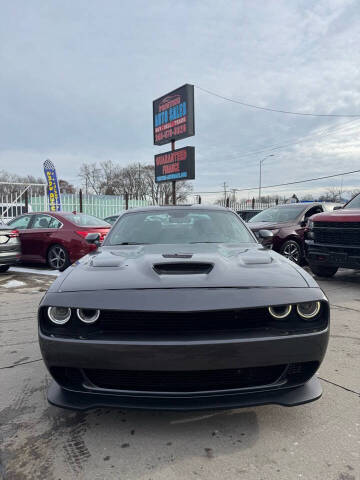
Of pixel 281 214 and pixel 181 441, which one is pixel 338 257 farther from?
pixel 181 441

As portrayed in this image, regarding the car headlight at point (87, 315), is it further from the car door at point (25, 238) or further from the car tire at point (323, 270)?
the car door at point (25, 238)

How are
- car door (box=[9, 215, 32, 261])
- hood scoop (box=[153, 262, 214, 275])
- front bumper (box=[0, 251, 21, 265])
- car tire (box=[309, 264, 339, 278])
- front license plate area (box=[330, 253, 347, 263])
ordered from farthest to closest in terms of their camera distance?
car door (box=[9, 215, 32, 261]) → front bumper (box=[0, 251, 21, 265]) → car tire (box=[309, 264, 339, 278]) → front license plate area (box=[330, 253, 347, 263]) → hood scoop (box=[153, 262, 214, 275])

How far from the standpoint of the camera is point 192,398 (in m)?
1.77

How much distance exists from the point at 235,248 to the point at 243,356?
4.13ft

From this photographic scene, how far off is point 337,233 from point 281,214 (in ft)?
9.45

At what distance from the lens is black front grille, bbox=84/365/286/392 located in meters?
1.82

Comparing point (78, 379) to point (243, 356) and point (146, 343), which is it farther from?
point (243, 356)

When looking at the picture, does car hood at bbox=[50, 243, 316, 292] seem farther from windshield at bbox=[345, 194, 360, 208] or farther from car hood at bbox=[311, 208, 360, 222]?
windshield at bbox=[345, 194, 360, 208]

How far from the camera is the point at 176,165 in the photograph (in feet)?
57.9

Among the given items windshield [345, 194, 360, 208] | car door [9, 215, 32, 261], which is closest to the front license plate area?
windshield [345, 194, 360, 208]

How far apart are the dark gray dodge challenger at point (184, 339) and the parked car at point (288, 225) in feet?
19.8

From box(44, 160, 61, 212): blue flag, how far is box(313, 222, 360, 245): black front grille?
13.3 m

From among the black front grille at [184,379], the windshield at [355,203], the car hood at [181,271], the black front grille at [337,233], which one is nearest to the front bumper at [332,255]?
the black front grille at [337,233]

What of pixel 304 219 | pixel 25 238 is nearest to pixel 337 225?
pixel 304 219
